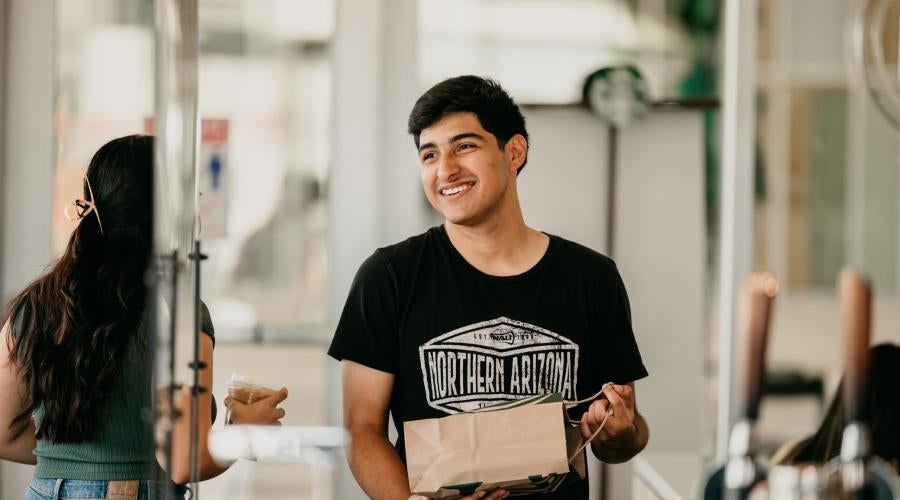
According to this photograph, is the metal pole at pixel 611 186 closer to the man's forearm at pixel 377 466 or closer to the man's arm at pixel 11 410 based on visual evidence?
the man's forearm at pixel 377 466

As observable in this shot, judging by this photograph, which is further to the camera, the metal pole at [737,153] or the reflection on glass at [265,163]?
the reflection on glass at [265,163]

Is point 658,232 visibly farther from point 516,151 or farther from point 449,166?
point 449,166

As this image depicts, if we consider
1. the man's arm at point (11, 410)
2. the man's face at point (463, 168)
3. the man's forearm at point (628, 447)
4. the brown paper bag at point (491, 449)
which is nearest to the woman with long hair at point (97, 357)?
the man's arm at point (11, 410)

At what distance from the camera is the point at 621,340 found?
5.49ft

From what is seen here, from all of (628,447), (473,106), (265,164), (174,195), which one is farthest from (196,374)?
(628,447)

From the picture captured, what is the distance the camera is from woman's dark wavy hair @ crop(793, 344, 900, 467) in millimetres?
1601

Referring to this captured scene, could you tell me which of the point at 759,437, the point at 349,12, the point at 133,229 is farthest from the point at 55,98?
the point at 759,437

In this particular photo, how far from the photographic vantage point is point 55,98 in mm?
2301

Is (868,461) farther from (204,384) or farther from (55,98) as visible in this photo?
(55,98)

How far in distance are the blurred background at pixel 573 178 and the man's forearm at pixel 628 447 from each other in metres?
0.02

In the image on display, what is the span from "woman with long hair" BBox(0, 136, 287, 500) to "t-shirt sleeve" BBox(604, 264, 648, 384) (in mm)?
573

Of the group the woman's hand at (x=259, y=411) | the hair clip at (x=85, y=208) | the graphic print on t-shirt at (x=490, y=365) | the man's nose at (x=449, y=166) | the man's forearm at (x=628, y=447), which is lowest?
the man's forearm at (x=628, y=447)

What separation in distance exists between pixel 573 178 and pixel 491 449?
1.68ft

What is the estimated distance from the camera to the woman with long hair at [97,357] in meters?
1.65
